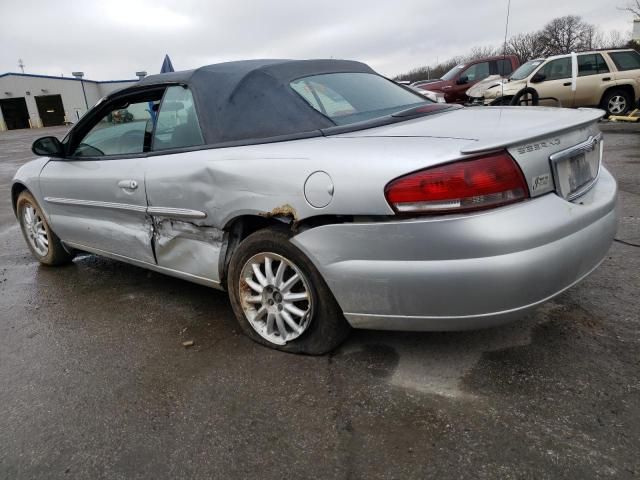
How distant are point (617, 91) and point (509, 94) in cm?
287

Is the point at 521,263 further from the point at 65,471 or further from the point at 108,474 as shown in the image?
the point at 65,471

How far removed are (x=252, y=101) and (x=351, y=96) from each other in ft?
1.86

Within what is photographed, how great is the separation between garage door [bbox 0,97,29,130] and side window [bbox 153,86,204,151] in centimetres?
5503

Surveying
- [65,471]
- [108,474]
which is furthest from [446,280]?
[65,471]

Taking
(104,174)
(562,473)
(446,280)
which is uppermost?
(104,174)

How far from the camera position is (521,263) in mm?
1946

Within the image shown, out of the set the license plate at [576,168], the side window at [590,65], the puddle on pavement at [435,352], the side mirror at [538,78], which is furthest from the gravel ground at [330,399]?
the side window at [590,65]

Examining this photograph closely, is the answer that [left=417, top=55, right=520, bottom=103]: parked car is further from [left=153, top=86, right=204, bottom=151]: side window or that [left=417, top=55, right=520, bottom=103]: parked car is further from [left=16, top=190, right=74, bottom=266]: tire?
[left=153, top=86, right=204, bottom=151]: side window

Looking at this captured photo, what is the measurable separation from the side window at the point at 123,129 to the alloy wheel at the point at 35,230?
0.99 metres

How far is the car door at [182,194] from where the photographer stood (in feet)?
8.95

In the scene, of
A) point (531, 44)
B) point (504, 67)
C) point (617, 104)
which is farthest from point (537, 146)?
point (531, 44)

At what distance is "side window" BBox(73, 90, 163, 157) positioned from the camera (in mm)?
3223

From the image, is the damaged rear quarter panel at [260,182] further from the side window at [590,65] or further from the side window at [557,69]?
the side window at [590,65]

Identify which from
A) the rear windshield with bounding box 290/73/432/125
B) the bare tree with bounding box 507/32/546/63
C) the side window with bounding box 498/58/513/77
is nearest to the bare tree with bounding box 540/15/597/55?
the bare tree with bounding box 507/32/546/63
